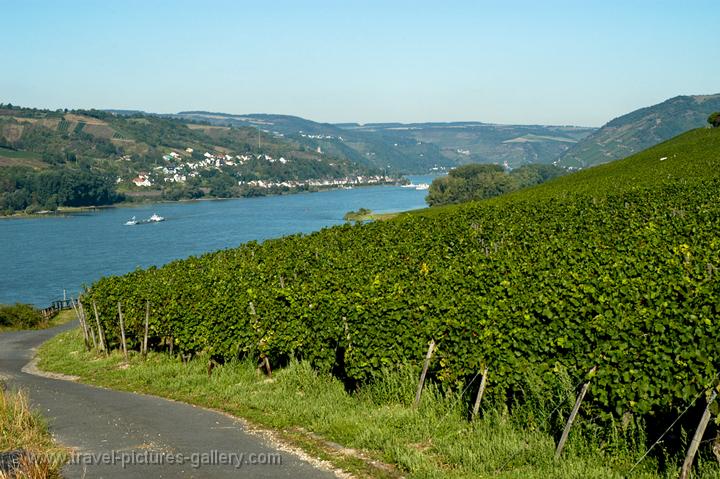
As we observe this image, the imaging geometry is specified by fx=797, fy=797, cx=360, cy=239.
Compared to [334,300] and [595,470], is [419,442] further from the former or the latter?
[334,300]

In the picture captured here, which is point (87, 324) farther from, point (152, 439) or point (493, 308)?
point (493, 308)

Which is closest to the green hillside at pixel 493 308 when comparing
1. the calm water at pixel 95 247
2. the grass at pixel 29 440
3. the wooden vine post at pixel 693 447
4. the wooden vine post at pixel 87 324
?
the wooden vine post at pixel 87 324

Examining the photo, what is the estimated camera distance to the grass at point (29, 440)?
1173cm

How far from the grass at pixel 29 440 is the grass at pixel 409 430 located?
4114 millimetres

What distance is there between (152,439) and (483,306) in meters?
7.01

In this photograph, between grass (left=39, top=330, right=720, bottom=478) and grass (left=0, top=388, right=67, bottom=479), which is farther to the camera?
grass (left=39, top=330, right=720, bottom=478)

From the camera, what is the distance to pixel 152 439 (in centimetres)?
1511

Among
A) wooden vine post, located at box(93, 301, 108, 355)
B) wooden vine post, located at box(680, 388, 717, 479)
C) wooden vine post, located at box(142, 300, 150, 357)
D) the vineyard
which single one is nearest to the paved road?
the vineyard

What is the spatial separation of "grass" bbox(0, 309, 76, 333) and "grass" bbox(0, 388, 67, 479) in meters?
41.4

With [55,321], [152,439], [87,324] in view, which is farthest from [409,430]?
[55,321]

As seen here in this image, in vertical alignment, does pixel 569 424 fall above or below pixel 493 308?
below

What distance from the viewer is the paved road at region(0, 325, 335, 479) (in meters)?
13.1

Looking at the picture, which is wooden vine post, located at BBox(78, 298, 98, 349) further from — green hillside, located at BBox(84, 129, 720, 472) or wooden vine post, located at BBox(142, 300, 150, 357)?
wooden vine post, located at BBox(142, 300, 150, 357)

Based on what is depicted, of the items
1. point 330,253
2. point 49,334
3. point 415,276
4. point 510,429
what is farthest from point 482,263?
point 49,334
